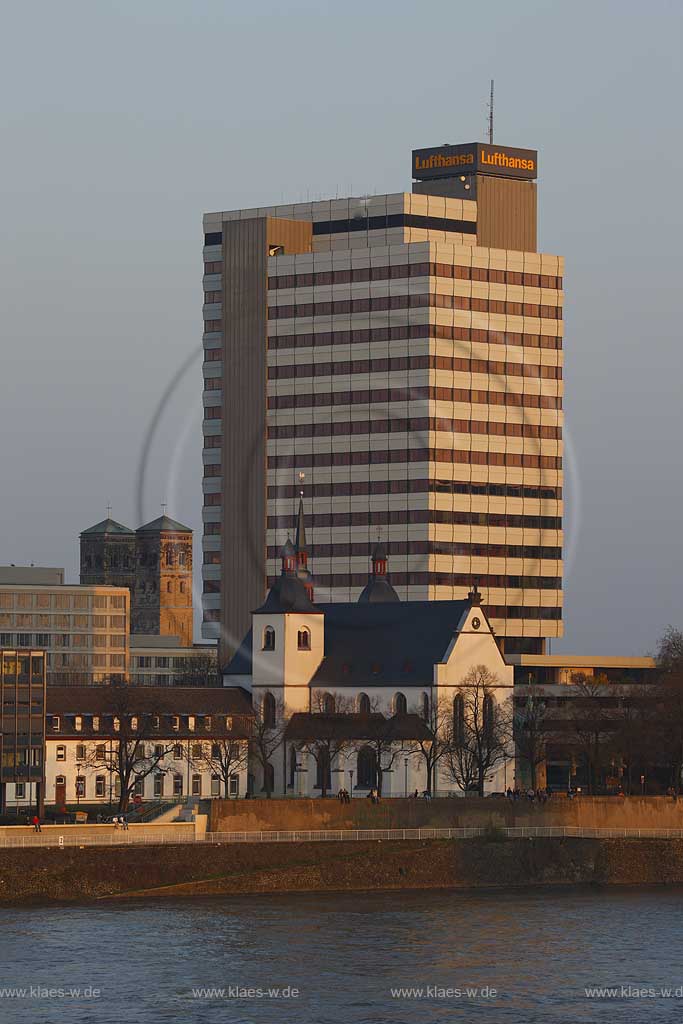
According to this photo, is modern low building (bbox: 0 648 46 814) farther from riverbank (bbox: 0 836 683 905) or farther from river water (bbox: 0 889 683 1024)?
river water (bbox: 0 889 683 1024)

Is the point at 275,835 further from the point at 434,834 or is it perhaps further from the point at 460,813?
the point at 460,813

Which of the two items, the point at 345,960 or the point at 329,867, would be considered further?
the point at 329,867

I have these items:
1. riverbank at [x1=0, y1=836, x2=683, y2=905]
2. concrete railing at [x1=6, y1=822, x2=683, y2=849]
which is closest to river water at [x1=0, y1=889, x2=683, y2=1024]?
riverbank at [x1=0, y1=836, x2=683, y2=905]

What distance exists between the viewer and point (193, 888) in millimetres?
165250

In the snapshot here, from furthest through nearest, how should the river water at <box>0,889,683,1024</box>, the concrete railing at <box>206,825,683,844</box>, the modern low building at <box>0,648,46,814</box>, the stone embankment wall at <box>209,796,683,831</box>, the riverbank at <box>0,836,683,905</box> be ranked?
the modern low building at <box>0,648,46,814</box>, the stone embankment wall at <box>209,796,683,831</box>, the concrete railing at <box>206,825,683,844</box>, the riverbank at <box>0,836,683,905</box>, the river water at <box>0,889,683,1024</box>

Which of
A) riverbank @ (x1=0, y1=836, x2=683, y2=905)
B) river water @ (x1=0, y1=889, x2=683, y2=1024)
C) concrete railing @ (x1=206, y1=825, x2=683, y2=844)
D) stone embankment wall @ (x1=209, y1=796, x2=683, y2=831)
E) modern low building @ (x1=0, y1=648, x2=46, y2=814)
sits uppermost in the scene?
modern low building @ (x1=0, y1=648, x2=46, y2=814)

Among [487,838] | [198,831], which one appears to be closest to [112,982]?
[198,831]

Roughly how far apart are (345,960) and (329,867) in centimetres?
3639

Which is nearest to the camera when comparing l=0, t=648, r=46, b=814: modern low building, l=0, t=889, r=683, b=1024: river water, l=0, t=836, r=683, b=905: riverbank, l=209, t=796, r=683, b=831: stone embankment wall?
l=0, t=889, r=683, b=1024: river water

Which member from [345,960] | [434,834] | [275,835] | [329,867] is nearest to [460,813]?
[434,834]

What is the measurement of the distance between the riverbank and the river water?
3.00m

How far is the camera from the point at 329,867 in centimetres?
17112

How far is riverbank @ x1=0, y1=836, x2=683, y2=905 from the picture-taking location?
160250 mm

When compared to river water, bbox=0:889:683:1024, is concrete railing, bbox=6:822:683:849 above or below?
above
